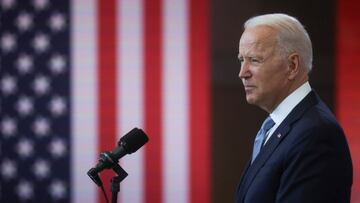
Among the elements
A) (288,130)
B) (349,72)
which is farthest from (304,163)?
(349,72)

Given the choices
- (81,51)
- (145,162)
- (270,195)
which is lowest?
(145,162)

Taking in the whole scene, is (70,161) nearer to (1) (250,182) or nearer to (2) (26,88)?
(2) (26,88)

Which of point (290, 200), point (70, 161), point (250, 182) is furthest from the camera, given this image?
point (70, 161)

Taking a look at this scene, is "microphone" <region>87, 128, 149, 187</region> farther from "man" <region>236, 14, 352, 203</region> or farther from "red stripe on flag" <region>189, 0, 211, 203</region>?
"red stripe on flag" <region>189, 0, 211, 203</region>

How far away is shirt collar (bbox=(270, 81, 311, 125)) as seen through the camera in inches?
59.7

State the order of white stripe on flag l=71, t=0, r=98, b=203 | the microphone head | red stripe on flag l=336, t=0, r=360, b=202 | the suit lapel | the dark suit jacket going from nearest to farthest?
1. the dark suit jacket
2. the suit lapel
3. the microphone head
4. white stripe on flag l=71, t=0, r=98, b=203
5. red stripe on flag l=336, t=0, r=360, b=202

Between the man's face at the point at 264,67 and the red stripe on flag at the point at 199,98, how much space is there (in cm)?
204

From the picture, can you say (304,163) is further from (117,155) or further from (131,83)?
(131,83)

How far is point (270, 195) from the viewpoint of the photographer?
1.42 metres

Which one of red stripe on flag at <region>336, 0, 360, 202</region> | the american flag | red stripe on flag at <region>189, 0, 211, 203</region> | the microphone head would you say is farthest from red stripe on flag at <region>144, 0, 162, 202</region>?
the microphone head

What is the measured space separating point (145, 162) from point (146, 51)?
0.67 metres

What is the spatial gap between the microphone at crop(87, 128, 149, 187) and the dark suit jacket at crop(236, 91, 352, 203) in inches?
12.9

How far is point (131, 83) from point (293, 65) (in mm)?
2150

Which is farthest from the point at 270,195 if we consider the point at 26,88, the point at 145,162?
the point at 26,88
